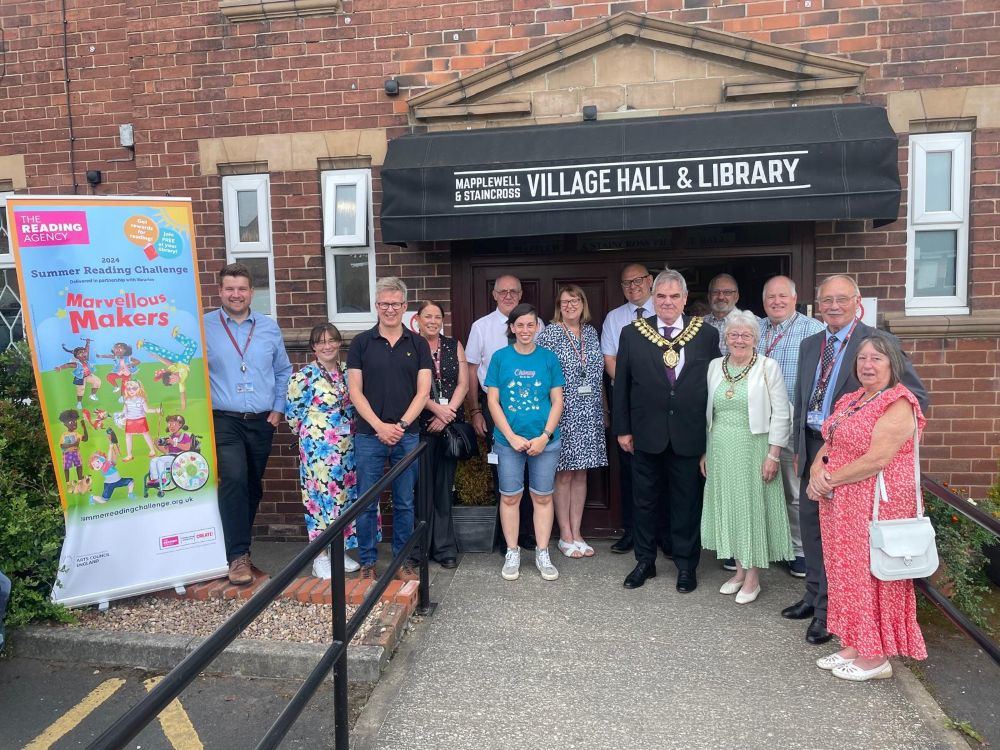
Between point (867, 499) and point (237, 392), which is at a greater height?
point (237, 392)

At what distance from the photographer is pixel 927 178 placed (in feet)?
15.5

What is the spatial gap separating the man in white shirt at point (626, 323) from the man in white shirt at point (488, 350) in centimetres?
47

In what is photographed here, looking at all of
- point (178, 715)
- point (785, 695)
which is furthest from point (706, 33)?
point (178, 715)

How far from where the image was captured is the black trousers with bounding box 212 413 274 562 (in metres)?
4.20

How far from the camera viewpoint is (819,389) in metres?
3.64

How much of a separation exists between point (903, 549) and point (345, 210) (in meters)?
4.20

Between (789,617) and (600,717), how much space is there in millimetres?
1436

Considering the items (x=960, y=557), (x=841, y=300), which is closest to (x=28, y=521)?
(x=841, y=300)

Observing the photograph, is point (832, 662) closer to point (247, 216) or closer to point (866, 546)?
point (866, 546)

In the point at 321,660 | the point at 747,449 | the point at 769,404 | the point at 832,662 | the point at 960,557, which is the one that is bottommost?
the point at 832,662

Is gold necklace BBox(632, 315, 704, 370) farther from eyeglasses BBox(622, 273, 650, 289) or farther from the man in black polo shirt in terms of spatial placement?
the man in black polo shirt

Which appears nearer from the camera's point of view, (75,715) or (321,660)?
(321,660)

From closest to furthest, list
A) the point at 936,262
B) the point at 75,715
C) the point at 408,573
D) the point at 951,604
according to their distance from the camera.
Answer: the point at 951,604 → the point at 75,715 → the point at 408,573 → the point at 936,262

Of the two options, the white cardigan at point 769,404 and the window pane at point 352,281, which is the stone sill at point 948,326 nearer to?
the white cardigan at point 769,404
